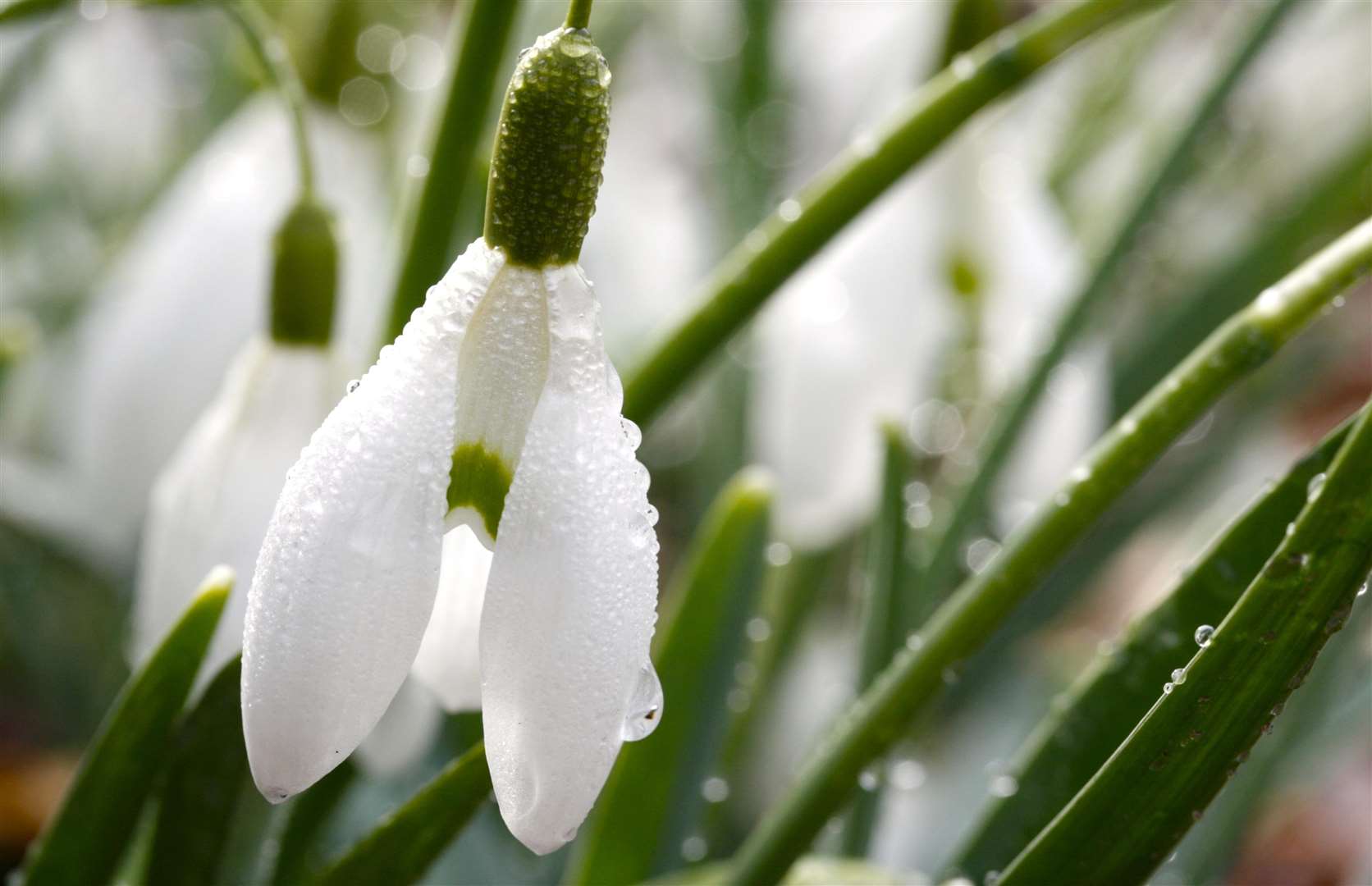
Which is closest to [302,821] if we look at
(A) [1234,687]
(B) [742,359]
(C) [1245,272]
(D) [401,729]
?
(D) [401,729]

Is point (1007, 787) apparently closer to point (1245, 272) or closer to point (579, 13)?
point (579, 13)

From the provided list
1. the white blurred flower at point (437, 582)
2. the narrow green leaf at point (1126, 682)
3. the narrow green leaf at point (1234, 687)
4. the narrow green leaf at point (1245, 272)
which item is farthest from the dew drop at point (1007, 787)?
the narrow green leaf at point (1245, 272)

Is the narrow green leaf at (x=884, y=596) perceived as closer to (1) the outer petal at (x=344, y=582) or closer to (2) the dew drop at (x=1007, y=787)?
(2) the dew drop at (x=1007, y=787)

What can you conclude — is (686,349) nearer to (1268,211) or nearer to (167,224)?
(167,224)

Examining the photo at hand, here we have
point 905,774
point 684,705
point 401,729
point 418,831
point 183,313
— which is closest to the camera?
point 418,831

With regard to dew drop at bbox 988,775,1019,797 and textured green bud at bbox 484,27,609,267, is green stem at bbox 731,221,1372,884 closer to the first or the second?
dew drop at bbox 988,775,1019,797

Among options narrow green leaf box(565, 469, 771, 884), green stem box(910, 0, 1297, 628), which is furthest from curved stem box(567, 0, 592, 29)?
green stem box(910, 0, 1297, 628)

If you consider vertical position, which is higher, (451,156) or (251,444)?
(451,156)
